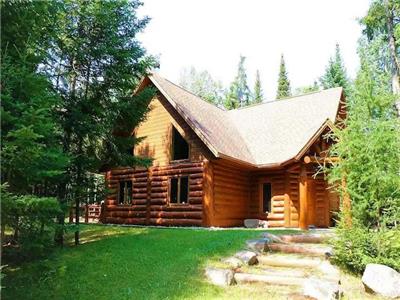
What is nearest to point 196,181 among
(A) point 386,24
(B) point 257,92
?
(A) point 386,24

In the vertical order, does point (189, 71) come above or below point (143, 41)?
above

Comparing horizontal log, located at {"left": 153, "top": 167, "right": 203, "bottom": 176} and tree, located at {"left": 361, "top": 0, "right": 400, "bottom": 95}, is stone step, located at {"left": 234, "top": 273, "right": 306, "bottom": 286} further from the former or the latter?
tree, located at {"left": 361, "top": 0, "right": 400, "bottom": 95}

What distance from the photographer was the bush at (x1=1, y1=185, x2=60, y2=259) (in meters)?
7.33

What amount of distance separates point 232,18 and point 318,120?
9839mm

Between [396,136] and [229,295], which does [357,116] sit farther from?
[229,295]

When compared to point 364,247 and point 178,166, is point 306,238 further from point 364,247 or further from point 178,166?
point 178,166

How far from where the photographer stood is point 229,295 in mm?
8516

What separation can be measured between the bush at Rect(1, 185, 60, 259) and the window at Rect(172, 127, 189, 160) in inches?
380

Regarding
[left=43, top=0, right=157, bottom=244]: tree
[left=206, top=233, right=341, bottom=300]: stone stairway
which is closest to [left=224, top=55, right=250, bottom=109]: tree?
[left=43, top=0, right=157, bottom=244]: tree

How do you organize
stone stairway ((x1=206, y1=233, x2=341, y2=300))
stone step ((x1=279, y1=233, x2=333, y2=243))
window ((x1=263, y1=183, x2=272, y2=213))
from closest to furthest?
stone stairway ((x1=206, y1=233, x2=341, y2=300)) → stone step ((x1=279, y1=233, x2=333, y2=243)) → window ((x1=263, y1=183, x2=272, y2=213))

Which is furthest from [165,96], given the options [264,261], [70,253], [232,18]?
[264,261]

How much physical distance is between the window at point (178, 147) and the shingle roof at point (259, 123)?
1.22 metres

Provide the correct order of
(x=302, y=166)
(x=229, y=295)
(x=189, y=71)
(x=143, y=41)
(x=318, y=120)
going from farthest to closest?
(x=189, y=71)
(x=318, y=120)
(x=302, y=166)
(x=143, y=41)
(x=229, y=295)

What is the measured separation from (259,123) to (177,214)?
795 cm
